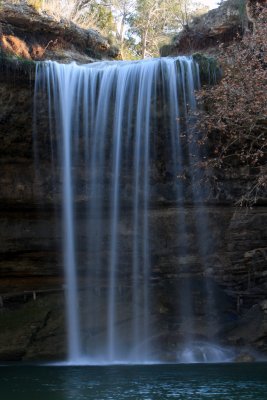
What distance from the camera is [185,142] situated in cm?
1539

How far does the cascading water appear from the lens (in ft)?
49.9

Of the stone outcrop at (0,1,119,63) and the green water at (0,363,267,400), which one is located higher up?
the stone outcrop at (0,1,119,63)

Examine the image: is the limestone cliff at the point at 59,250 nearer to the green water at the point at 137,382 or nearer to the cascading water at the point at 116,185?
the cascading water at the point at 116,185

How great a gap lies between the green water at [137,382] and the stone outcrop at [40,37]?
10572 millimetres

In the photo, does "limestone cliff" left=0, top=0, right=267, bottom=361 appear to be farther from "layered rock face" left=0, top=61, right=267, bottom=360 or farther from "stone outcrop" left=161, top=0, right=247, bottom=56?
"stone outcrop" left=161, top=0, right=247, bottom=56

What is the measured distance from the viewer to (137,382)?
1079 centimetres

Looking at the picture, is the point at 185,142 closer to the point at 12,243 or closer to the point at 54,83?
the point at 54,83

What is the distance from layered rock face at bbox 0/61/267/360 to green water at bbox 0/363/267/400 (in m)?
Result: 1.83

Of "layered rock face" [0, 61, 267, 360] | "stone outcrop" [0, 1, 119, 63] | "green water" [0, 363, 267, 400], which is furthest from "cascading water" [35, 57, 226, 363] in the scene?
"stone outcrop" [0, 1, 119, 63]

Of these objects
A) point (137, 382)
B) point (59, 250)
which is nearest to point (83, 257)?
point (59, 250)

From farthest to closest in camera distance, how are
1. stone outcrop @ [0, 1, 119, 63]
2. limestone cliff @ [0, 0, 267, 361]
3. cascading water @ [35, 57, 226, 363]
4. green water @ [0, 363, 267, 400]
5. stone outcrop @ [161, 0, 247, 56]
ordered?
stone outcrop @ [0, 1, 119, 63]
stone outcrop @ [161, 0, 247, 56]
cascading water @ [35, 57, 226, 363]
limestone cliff @ [0, 0, 267, 361]
green water @ [0, 363, 267, 400]

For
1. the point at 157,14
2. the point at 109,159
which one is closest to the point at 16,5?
the point at 109,159

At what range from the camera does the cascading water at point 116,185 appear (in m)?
15.2

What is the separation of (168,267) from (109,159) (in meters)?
3.64
